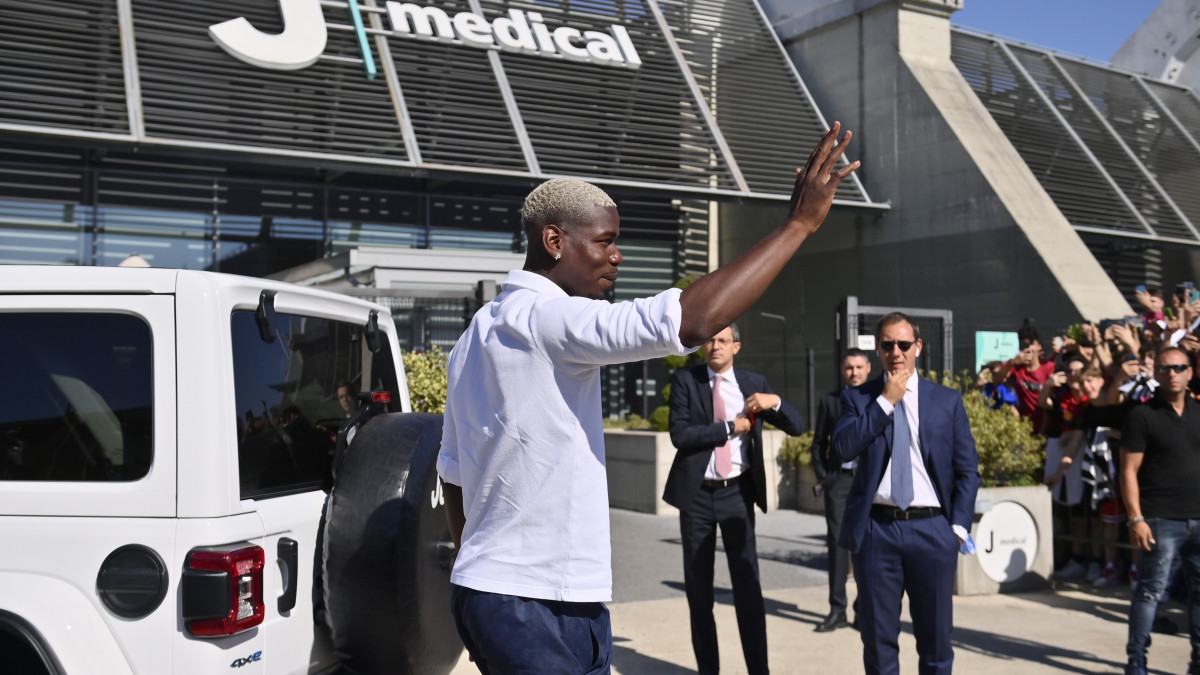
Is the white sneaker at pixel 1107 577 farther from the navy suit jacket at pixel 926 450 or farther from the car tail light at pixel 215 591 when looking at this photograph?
the car tail light at pixel 215 591

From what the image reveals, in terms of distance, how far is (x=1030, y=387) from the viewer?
34.0ft

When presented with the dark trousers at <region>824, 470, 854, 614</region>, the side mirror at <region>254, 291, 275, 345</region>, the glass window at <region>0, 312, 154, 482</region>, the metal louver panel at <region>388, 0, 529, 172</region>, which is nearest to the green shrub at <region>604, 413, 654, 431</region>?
the metal louver panel at <region>388, 0, 529, 172</region>

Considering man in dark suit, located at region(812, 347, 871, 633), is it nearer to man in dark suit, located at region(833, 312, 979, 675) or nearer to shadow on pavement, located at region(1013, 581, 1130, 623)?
shadow on pavement, located at region(1013, 581, 1130, 623)

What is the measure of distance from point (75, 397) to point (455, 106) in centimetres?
1336

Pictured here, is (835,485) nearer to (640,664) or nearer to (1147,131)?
(640,664)

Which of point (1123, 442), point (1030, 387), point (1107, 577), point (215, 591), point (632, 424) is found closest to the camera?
point (215, 591)

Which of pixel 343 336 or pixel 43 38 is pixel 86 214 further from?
pixel 343 336

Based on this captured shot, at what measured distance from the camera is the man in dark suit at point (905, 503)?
15.9 ft

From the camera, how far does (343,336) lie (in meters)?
4.17

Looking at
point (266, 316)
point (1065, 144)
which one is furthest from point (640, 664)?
point (1065, 144)

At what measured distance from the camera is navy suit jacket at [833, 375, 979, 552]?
4957 mm

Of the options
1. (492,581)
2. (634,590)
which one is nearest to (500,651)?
(492,581)

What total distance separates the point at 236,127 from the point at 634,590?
342 inches

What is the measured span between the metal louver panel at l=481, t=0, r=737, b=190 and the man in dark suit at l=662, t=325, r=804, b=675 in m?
10.1
